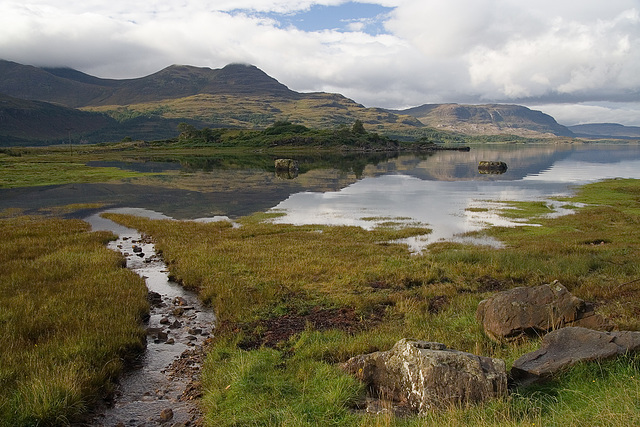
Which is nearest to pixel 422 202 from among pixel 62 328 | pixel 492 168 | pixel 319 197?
pixel 319 197

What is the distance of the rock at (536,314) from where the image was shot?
1261 centimetres

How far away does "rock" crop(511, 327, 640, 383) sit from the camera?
357 inches

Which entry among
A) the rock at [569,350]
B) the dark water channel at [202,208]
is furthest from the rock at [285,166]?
the rock at [569,350]

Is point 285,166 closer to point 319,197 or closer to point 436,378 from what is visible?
point 319,197

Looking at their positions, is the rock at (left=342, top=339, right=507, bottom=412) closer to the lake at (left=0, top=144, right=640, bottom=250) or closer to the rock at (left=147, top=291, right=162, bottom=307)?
the rock at (left=147, top=291, right=162, bottom=307)

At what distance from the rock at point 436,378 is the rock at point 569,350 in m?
0.77

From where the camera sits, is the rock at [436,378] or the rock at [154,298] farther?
the rock at [154,298]

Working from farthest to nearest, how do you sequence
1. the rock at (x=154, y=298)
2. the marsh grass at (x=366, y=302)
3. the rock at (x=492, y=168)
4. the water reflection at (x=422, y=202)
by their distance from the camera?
the rock at (x=492, y=168) < the water reflection at (x=422, y=202) < the rock at (x=154, y=298) < the marsh grass at (x=366, y=302)

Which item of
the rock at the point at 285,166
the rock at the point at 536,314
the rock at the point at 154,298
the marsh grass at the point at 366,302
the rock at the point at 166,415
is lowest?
the rock at the point at 154,298

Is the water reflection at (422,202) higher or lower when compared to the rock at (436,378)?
lower

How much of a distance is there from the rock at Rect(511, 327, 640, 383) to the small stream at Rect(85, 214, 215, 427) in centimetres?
801

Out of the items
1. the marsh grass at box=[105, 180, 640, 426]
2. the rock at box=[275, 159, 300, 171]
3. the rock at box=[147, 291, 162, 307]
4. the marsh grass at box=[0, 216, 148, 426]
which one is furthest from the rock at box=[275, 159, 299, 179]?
the rock at box=[147, 291, 162, 307]

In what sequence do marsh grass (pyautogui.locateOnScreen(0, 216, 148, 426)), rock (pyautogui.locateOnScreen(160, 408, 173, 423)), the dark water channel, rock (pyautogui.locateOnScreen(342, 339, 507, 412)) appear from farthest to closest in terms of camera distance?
1. the dark water channel
2. rock (pyautogui.locateOnScreen(160, 408, 173, 423))
3. marsh grass (pyautogui.locateOnScreen(0, 216, 148, 426))
4. rock (pyautogui.locateOnScreen(342, 339, 507, 412))

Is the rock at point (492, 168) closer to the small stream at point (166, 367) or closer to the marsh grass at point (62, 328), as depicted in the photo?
the marsh grass at point (62, 328)
